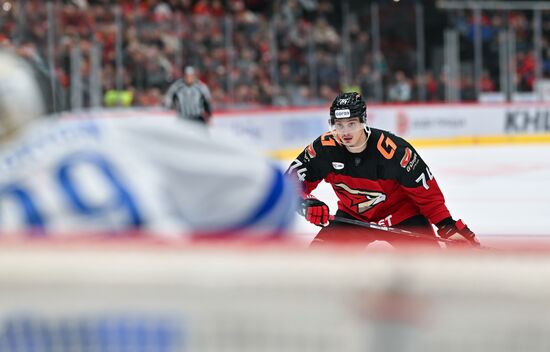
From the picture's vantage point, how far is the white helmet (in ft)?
4.30

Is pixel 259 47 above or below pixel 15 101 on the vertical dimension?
above

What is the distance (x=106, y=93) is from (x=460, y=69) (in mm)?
5360

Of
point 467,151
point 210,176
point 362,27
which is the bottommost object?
point 467,151

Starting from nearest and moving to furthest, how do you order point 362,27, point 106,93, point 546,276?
point 546,276
point 106,93
point 362,27

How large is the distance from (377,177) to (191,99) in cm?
689

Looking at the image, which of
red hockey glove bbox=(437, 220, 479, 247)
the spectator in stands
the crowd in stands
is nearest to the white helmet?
red hockey glove bbox=(437, 220, 479, 247)

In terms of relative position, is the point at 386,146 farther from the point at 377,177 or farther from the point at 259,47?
the point at 259,47

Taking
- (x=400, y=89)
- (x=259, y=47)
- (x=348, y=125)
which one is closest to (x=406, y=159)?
(x=348, y=125)

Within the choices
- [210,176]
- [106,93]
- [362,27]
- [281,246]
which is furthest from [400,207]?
[362,27]

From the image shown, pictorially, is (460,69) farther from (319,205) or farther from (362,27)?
(319,205)

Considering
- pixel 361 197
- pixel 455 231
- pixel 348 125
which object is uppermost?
pixel 348 125

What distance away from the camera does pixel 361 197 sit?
382 centimetres

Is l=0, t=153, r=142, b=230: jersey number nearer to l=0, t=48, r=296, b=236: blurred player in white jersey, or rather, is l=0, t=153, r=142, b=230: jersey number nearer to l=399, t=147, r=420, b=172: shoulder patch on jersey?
l=0, t=48, r=296, b=236: blurred player in white jersey

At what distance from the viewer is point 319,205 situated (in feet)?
11.8
